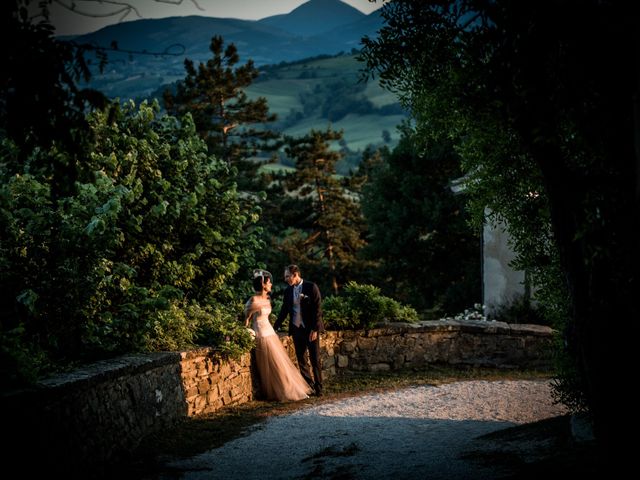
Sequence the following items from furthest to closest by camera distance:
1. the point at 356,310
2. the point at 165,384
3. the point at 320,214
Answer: the point at 320,214, the point at 356,310, the point at 165,384

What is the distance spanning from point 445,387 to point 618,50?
27.3ft

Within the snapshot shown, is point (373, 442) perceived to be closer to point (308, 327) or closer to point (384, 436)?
point (384, 436)

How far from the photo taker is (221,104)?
35969 millimetres

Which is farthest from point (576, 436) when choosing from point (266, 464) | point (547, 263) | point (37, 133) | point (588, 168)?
point (37, 133)

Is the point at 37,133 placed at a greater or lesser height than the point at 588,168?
greater

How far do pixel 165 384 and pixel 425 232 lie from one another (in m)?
21.8

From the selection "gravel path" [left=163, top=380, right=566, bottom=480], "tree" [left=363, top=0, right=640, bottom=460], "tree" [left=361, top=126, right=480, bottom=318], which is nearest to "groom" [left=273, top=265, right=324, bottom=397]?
"gravel path" [left=163, top=380, right=566, bottom=480]

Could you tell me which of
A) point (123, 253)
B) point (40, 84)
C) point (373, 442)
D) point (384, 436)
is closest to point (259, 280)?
point (123, 253)

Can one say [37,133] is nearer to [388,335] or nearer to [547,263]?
[547,263]

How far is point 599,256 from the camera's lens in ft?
17.1

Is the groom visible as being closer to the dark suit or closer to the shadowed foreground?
the dark suit

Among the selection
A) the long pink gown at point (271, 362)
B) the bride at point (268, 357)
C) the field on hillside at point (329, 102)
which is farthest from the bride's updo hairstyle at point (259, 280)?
the field on hillside at point (329, 102)

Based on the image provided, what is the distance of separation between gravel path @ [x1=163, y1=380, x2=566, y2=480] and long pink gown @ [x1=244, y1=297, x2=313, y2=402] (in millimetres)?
791

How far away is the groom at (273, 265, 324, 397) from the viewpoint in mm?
11930
